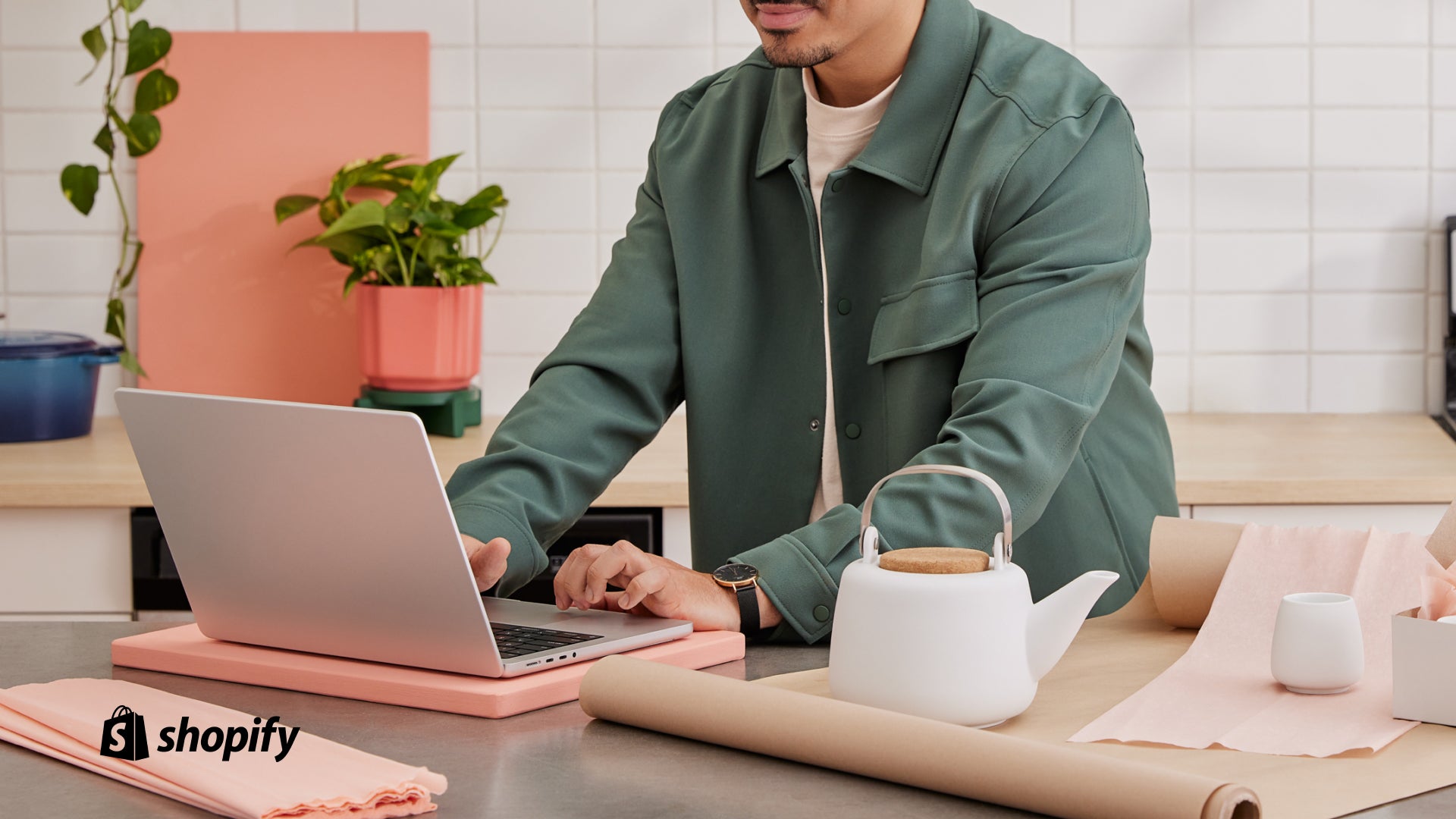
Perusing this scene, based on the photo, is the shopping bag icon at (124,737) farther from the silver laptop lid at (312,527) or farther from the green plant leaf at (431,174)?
the green plant leaf at (431,174)

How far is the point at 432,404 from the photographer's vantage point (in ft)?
8.32

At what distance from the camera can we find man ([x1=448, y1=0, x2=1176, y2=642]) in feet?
4.15

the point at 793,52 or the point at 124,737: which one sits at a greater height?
the point at 793,52

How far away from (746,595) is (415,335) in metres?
1.46

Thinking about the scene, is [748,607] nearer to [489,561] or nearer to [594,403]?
[489,561]

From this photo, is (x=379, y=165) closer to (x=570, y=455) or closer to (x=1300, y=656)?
(x=570, y=455)

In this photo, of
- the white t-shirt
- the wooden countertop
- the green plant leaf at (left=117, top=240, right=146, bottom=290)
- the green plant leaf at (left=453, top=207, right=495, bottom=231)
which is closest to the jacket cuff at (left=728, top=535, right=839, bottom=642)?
the white t-shirt

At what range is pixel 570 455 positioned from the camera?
149 centimetres

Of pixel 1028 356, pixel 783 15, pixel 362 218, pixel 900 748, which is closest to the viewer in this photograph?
pixel 900 748

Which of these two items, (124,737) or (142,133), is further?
(142,133)

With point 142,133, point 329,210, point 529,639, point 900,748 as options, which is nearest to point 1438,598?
point 900,748

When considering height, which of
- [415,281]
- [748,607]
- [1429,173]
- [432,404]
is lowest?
[748,607]

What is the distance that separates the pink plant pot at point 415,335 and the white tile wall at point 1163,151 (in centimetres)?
26

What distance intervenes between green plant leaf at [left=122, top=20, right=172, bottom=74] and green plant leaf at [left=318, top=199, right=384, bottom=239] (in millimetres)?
440
